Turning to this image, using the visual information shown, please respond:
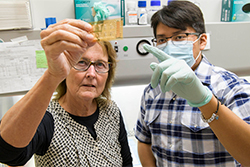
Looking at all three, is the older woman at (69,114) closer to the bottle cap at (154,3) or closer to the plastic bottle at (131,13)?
the plastic bottle at (131,13)

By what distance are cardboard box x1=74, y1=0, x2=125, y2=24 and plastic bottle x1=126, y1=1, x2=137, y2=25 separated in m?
0.07

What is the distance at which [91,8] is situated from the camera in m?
1.57

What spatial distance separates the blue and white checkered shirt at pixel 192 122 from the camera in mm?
1073

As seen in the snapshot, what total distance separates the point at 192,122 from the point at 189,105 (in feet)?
0.47

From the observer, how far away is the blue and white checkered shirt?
3.52ft

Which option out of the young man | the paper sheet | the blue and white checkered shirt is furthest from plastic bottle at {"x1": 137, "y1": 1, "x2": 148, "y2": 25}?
the paper sheet

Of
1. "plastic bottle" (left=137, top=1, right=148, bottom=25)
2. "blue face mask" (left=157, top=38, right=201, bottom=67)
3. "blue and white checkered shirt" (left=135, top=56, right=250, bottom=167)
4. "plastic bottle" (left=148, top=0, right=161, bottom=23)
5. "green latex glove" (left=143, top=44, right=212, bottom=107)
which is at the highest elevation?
"plastic bottle" (left=148, top=0, right=161, bottom=23)

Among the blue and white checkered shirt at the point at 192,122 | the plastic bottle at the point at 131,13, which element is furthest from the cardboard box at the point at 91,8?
the blue and white checkered shirt at the point at 192,122

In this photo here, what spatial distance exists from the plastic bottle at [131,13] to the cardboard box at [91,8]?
72 mm

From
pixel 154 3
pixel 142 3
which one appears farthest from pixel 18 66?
pixel 154 3

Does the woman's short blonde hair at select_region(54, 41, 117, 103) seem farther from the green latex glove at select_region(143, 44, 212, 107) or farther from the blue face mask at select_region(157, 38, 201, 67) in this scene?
the green latex glove at select_region(143, 44, 212, 107)

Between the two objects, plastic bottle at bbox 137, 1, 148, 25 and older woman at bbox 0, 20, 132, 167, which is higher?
plastic bottle at bbox 137, 1, 148, 25

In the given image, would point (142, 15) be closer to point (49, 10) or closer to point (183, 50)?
point (183, 50)

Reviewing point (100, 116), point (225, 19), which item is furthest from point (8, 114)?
point (225, 19)
